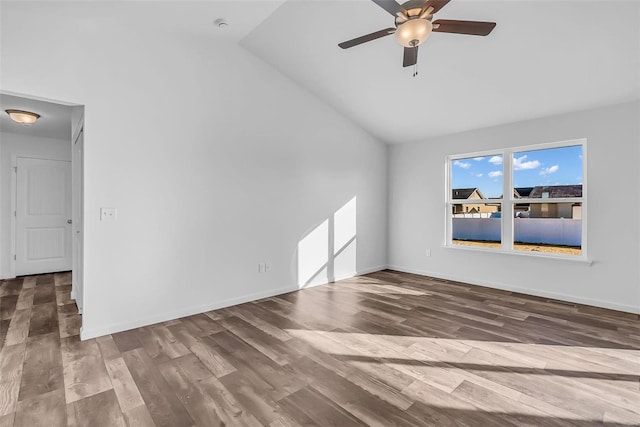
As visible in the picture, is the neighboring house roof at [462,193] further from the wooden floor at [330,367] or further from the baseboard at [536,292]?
the wooden floor at [330,367]

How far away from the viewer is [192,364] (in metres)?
2.36

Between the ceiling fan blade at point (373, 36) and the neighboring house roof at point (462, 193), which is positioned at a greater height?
the ceiling fan blade at point (373, 36)

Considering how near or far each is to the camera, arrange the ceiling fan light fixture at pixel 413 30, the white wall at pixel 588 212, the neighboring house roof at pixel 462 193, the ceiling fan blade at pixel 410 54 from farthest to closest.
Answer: the neighboring house roof at pixel 462 193 < the white wall at pixel 588 212 < the ceiling fan blade at pixel 410 54 < the ceiling fan light fixture at pixel 413 30

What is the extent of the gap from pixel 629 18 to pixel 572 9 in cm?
47

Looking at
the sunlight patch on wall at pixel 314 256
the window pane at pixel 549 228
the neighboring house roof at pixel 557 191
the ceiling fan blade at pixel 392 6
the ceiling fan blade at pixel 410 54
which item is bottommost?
the sunlight patch on wall at pixel 314 256

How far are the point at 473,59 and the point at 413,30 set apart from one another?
62.7 inches

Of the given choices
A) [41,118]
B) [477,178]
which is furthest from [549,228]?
[41,118]

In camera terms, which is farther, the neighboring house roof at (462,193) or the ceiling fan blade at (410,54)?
the neighboring house roof at (462,193)

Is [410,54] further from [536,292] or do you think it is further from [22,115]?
[22,115]

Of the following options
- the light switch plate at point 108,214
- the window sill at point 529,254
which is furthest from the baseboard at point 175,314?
the window sill at point 529,254

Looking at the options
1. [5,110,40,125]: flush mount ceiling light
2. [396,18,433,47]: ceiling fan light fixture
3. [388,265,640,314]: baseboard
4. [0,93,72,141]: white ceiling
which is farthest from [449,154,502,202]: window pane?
[5,110,40,125]: flush mount ceiling light

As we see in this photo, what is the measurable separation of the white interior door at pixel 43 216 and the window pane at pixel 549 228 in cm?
772

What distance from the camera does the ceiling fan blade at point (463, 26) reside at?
2248 millimetres

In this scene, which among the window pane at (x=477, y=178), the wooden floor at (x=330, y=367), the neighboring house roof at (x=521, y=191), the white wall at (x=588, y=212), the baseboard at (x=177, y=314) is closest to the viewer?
the wooden floor at (x=330, y=367)
